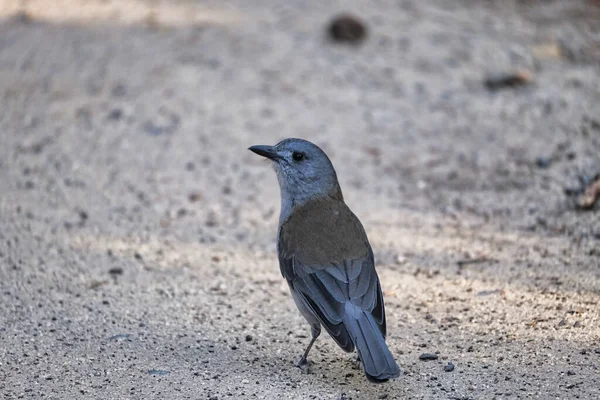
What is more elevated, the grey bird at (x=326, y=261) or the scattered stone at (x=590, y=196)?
the grey bird at (x=326, y=261)

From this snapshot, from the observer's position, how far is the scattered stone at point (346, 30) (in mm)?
9789

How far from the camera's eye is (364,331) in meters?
4.75

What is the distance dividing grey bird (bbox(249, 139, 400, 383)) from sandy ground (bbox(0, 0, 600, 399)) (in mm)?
377

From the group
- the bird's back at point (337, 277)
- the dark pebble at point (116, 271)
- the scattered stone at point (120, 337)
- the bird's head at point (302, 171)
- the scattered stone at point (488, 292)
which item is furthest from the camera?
the dark pebble at point (116, 271)

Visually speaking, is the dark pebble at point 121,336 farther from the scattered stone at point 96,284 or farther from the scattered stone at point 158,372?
the scattered stone at point 96,284

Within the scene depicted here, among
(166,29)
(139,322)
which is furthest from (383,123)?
(139,322)

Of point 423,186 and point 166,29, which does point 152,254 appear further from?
point 166,29

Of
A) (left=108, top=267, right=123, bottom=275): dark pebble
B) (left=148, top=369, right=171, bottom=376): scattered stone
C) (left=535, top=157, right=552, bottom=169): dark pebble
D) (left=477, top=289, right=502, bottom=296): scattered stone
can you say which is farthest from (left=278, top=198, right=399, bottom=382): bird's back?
(left=535, top=157, right=552, bottom=169): dark pebble

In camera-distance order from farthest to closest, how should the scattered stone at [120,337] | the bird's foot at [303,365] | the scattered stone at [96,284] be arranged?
the scattered stone at [96,284]
the scattered stone at [120,337]
the bird's foot at [303,365]

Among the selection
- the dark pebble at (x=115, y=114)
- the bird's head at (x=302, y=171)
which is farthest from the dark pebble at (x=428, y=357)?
the dark pebble at (x=115, y=114)

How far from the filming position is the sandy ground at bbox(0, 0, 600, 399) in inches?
203

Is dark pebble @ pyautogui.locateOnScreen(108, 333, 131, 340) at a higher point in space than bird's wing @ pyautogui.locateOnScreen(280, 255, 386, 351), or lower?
lower

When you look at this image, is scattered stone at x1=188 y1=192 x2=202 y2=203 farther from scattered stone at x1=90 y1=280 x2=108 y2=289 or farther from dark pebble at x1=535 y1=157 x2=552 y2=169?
dark pebble at x1=535 y1=157 x2=552 y2=169

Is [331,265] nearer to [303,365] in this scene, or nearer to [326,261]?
[326,261]
